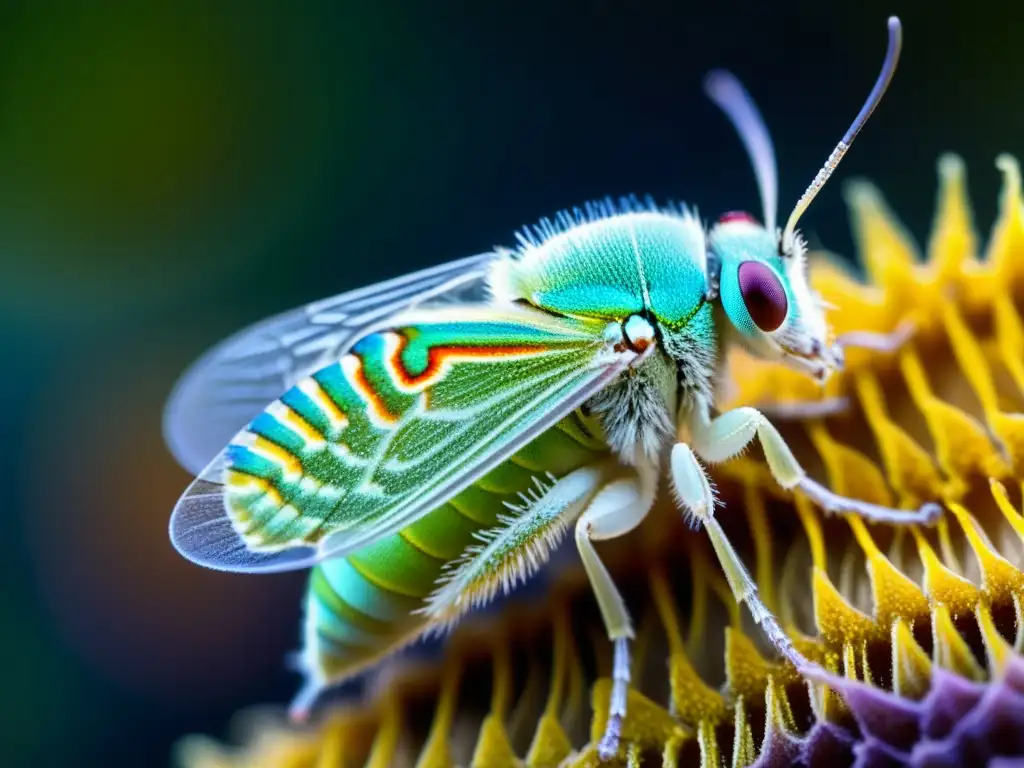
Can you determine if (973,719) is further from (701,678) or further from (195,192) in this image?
(195,192)

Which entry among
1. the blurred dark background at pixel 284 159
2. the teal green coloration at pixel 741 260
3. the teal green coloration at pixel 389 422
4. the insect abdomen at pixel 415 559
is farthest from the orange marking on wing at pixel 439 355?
the blurred dark background at pixel 284 159

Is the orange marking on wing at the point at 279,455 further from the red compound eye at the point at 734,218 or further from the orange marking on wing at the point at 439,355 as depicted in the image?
the red compound eye at the point at 734,218

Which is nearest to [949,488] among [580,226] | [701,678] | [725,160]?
[701,678]

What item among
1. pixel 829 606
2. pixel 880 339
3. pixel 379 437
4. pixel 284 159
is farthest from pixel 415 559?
pixel 284 159

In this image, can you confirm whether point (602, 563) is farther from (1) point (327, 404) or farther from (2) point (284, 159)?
(2) point (284, 159)

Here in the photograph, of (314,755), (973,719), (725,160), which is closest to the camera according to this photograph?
(973,719)

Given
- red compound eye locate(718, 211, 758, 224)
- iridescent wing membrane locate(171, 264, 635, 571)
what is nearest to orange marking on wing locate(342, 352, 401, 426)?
iridescent wing membrane locate(171, 264, 635, 571)

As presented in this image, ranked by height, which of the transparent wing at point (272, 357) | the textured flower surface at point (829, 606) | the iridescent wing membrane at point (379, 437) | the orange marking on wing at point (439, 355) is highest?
the transparent wing at point (272, 357)
